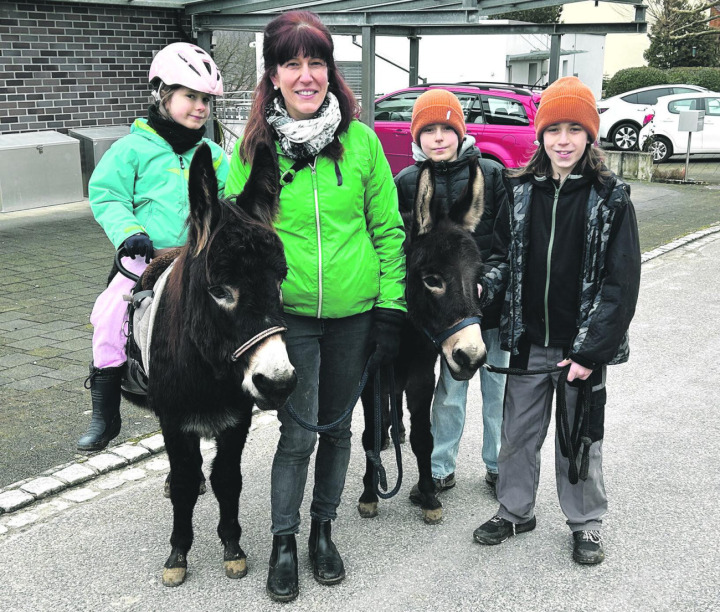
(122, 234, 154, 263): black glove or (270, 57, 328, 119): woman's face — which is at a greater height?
(270, 57, 328, 119): woman's face

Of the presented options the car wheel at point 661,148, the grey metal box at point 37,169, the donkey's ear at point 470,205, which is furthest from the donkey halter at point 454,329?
the car wheel at point 661,148

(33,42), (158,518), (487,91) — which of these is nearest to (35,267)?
(33,42)

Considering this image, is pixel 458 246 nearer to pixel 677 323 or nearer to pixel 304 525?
pixel 304 525

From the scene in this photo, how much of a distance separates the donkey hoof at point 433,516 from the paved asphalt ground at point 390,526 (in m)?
0.05

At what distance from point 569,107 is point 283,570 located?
236 centimetres

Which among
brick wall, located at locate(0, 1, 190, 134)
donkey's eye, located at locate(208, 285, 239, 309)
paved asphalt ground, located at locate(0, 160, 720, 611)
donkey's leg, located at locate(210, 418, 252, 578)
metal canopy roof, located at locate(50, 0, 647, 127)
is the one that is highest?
metal canopy roof, located at locate(50, 0, 647, 127)

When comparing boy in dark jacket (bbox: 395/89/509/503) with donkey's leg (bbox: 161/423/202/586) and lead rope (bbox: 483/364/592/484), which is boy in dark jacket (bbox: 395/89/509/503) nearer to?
lead rope (bbox: 483/364/592/484)

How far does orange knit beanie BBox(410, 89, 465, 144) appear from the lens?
429 centimetres

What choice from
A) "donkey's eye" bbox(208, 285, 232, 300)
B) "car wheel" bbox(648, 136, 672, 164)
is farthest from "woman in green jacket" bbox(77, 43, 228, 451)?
"car wheel" bbox(648, 136, 672, 164)

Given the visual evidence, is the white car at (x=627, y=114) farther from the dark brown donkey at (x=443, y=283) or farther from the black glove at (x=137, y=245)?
the black glove at (x=137, y=245)

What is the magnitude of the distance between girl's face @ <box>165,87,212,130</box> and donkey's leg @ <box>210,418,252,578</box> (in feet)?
4.82

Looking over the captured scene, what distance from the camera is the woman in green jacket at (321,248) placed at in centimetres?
339

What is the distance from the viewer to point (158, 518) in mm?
4316

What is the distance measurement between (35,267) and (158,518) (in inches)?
221
